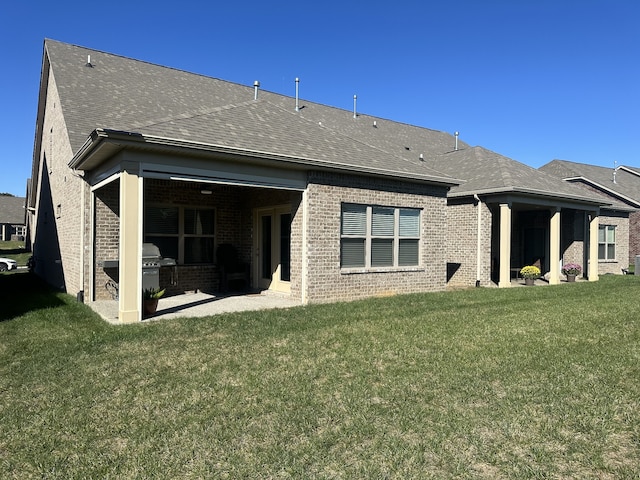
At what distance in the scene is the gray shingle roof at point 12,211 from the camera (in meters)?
50.4

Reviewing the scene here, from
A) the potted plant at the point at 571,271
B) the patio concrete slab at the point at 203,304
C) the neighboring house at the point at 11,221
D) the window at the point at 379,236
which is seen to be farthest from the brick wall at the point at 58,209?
the neighboring house at the point at 11,221

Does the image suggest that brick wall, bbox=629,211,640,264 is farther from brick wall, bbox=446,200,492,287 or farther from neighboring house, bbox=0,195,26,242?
neighboring house, bbox=0,195,26,242

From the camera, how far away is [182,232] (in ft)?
38.4

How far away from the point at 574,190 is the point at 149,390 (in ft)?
54.2

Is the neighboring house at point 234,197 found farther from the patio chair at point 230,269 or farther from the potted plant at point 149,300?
the potted plant at point 149,300

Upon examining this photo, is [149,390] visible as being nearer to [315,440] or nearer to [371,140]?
[315,440]

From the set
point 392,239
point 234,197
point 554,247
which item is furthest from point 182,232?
point 554,247

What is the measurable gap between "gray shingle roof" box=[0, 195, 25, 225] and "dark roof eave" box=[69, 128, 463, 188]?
48752 millimetres

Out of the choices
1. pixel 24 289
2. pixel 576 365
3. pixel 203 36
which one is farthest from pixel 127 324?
pixel 203 36

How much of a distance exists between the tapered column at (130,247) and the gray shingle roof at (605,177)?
24253 millimetres

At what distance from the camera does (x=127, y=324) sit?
761 cm

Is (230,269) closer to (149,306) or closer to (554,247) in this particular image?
(149,306)

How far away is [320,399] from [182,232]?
27.1 ft

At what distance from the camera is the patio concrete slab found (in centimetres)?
866
